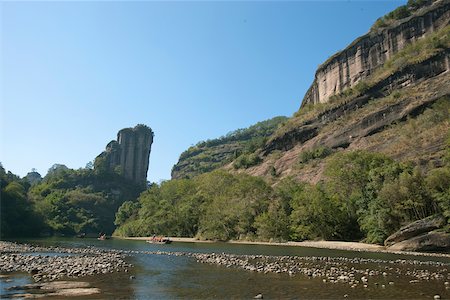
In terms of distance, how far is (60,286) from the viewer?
19.8 m

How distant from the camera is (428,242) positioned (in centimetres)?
4569

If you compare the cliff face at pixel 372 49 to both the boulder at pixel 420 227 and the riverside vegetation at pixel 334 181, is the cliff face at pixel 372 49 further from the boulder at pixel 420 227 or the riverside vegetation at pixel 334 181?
the boulder at pixel 420 227

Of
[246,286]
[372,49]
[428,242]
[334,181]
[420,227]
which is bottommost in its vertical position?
[246,286]

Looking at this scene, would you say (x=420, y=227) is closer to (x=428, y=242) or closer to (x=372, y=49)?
(x=428, y=242)

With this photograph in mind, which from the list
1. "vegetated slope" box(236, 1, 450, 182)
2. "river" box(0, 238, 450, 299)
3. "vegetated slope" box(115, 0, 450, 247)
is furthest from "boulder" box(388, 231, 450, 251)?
"vegetated slope" box(236, 1, 450, 182)

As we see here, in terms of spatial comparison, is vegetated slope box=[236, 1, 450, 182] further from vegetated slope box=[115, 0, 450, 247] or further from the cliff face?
the cliff face

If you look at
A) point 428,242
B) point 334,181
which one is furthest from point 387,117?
point 428,242

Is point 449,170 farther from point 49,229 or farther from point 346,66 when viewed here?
point 49,229

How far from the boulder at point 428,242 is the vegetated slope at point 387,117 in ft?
105

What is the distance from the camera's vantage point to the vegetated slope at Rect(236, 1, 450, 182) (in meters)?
91.9

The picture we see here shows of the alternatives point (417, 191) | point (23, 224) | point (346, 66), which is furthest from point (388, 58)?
point (23, 224)

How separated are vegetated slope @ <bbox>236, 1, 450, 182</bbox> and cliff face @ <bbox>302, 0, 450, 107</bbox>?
1.94 ft

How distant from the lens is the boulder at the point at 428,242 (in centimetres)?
4456

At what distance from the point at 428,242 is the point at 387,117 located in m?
70.7
